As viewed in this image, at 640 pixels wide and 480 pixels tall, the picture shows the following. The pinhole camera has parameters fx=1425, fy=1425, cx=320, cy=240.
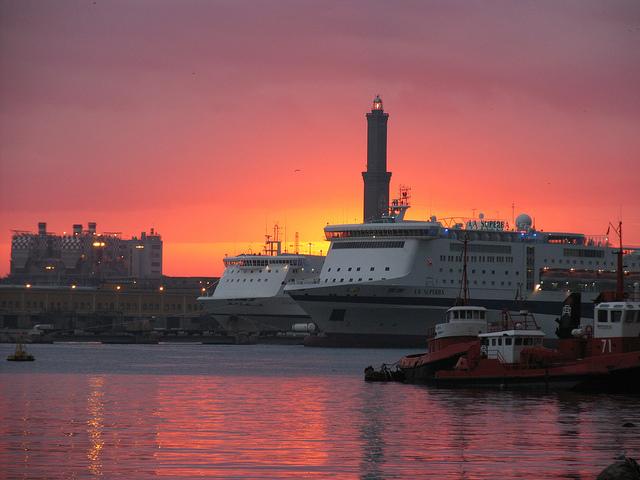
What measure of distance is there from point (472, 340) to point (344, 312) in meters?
74.0

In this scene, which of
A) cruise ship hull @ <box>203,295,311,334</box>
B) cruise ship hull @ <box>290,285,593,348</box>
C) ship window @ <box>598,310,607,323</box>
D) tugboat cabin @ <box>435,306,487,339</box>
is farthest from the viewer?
cruise ship hull @ <box>203,295,311,334</box>

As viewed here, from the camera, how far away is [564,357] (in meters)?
71.2

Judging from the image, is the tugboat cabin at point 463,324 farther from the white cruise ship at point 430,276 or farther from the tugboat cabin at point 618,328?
the white cruise ship at point 430,276

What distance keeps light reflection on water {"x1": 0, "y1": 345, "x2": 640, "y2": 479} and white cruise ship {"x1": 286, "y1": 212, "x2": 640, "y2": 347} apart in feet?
227

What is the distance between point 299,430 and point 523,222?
123 m

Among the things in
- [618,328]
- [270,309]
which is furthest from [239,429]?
[270,309]

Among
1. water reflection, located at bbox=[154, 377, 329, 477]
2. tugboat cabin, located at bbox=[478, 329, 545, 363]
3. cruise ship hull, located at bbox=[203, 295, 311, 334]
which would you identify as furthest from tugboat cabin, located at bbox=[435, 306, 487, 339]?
cruise ship hull, located at bbox=[203, 295, 311, 334]

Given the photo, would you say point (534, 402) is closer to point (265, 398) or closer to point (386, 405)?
point (386, 405)

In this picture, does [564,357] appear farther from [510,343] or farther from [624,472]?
[624,472]

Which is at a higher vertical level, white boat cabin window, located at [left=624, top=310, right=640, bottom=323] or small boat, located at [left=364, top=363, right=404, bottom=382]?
white boat cabin window, located at [left=624, top=310, right=640, bottom=323]

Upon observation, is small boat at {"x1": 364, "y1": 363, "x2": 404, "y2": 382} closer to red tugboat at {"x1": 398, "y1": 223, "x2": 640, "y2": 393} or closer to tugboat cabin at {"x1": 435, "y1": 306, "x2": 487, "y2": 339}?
tugboat cabin at {"x1": 435, "y1": 306, "x2": 487, "y2": 339}

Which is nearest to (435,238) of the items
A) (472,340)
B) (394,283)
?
(394,283)

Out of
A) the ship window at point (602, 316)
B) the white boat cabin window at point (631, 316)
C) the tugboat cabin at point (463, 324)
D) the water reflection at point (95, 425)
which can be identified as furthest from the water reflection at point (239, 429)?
the white boat cabin window at point (631, 316)

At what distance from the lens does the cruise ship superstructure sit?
6004 inches
